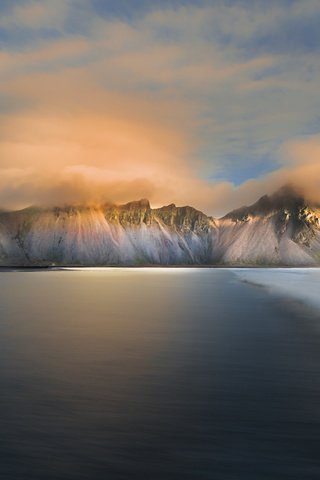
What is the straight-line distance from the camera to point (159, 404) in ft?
46.4

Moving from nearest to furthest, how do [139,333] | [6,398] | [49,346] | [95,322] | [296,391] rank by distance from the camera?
[6,398]
[296,391]
[49,346]
[139,333]
[95,322]

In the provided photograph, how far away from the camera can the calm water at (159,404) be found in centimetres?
971

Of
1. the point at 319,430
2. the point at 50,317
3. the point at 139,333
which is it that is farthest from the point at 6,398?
the point at 50,317

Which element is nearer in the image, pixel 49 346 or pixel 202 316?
pixel 49 346

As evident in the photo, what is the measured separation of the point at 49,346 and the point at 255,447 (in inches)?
632

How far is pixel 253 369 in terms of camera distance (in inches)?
761

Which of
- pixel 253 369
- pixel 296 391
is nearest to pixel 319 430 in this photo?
pixel 296 391

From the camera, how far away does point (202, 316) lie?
40656mm

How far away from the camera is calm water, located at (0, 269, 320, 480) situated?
31.9ft

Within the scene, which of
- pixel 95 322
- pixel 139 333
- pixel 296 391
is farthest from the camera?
pixel 95 322

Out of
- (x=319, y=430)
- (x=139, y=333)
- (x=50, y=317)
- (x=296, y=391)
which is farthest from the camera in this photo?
(x=50, y=317)

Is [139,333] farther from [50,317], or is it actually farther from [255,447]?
[255,447]

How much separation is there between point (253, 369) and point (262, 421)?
272 inches

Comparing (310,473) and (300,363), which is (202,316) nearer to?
(300,363)
